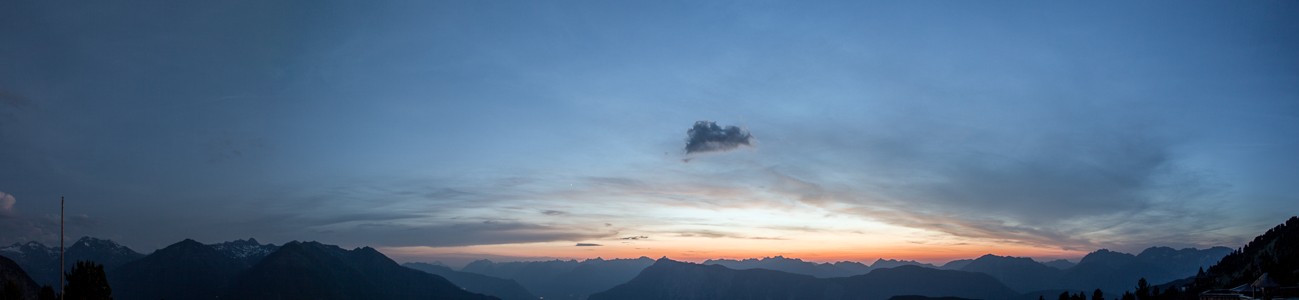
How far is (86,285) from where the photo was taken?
109 m

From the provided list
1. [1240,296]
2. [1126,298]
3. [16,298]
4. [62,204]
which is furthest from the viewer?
[1126,298]

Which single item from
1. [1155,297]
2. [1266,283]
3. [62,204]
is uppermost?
[62,204]

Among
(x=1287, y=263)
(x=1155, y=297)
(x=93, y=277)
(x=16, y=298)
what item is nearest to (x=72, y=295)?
(x=93, y=277)

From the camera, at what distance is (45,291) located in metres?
115

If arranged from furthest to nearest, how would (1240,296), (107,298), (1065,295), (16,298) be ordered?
(1065,295)
(107,298)
(1240,296)
(16,298)

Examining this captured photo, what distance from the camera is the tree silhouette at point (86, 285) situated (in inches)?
4242

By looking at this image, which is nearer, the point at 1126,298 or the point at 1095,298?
the point at 1126,298

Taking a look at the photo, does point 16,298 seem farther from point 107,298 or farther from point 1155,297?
point 1155,297

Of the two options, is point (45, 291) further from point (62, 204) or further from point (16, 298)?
point (62, 204)

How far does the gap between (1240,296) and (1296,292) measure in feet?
71.2

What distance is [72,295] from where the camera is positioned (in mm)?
107375

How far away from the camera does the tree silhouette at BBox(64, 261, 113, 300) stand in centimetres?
10775

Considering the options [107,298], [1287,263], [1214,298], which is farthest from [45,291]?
[1287,263]

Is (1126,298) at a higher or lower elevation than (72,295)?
lower
